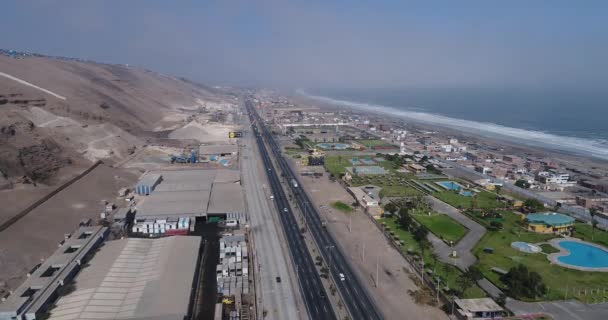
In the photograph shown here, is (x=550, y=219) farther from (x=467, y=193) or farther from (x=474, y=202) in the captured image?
(x=467, y=193)

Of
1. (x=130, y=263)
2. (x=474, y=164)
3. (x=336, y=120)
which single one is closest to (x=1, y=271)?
(x=130, y=263)

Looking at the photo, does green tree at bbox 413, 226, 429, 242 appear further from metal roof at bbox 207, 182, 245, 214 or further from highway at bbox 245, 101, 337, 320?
metal roof at bbox 207, 182, 245, 214

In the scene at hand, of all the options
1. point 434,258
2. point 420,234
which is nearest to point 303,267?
point 434,258

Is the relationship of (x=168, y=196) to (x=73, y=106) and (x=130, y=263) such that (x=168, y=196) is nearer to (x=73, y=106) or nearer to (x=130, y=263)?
(x=130, y=263)

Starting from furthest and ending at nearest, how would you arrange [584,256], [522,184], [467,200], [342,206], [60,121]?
[60,121] → [522,184] → [467,200] → [342,206] → [584,256]

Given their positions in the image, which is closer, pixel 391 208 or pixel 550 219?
pixel 550 219
